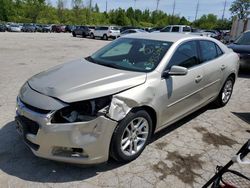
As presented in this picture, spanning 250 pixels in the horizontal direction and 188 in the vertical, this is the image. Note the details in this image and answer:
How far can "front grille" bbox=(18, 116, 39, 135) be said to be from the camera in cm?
290

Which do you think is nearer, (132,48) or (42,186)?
(42,186)

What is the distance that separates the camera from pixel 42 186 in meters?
2.84

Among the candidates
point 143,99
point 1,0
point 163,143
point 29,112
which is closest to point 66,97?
point 29,112

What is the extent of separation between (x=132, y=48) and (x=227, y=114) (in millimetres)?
2405

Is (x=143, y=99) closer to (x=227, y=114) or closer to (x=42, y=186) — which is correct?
(x=42, y=186)

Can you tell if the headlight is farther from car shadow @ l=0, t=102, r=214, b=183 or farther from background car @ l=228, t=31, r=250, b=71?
background car @ l=228, t=31, r=250, b=71

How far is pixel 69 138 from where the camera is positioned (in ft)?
9.08

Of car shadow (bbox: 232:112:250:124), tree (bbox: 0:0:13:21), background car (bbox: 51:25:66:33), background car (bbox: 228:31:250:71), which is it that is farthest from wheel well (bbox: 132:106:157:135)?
tree (bbox: 0:0:13:21)

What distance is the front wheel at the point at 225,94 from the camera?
5320 millimetres

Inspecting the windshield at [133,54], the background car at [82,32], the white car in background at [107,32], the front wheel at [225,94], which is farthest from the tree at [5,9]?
the front wheel at [225,94]

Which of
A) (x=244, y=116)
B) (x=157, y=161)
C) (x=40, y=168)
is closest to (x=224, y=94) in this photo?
(x=244, y=116)

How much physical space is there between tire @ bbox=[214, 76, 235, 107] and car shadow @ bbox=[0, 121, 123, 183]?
298 cm

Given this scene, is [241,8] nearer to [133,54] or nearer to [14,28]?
[14,28]

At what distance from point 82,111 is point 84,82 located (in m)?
0.42
